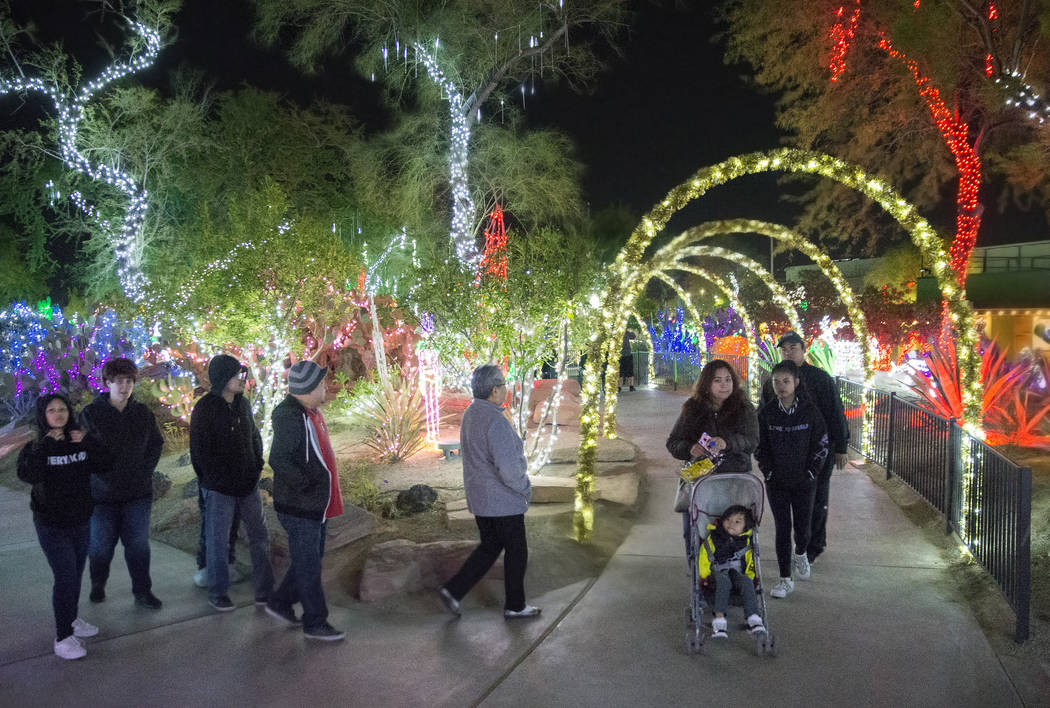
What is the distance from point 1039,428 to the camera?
11.2 m

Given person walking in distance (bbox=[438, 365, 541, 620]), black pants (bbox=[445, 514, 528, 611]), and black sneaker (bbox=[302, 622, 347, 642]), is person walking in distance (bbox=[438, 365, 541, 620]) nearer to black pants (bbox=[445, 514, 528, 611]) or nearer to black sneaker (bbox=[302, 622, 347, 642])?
black pants (bbox=[445, 514, 528, 611])

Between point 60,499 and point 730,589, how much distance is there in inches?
147

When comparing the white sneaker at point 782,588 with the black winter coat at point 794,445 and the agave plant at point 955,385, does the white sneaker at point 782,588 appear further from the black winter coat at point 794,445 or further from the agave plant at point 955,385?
the agave plant at point 955,385

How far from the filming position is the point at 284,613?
5039 mm

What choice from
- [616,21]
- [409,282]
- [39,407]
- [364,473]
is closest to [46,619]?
[39,407]

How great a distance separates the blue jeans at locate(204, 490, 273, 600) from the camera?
5.29m

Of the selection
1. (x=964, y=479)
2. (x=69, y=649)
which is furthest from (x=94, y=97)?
(x=964, y=479)

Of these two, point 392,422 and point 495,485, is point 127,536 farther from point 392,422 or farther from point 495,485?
point 392,422

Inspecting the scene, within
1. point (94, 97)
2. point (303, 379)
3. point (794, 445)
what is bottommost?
point (794, 445)

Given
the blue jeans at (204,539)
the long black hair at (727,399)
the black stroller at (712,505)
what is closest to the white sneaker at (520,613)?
the black stroller at (712,505)

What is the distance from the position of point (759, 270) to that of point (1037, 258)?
2647 centimetres

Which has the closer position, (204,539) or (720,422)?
(720,422)

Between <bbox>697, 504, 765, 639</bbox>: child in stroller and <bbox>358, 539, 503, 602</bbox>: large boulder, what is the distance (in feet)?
5.06

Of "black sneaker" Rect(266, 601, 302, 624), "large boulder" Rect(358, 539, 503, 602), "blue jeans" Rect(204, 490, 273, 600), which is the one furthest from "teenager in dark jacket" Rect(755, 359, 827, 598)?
"blue jeans" Rect(204, 490, 273, 600)
